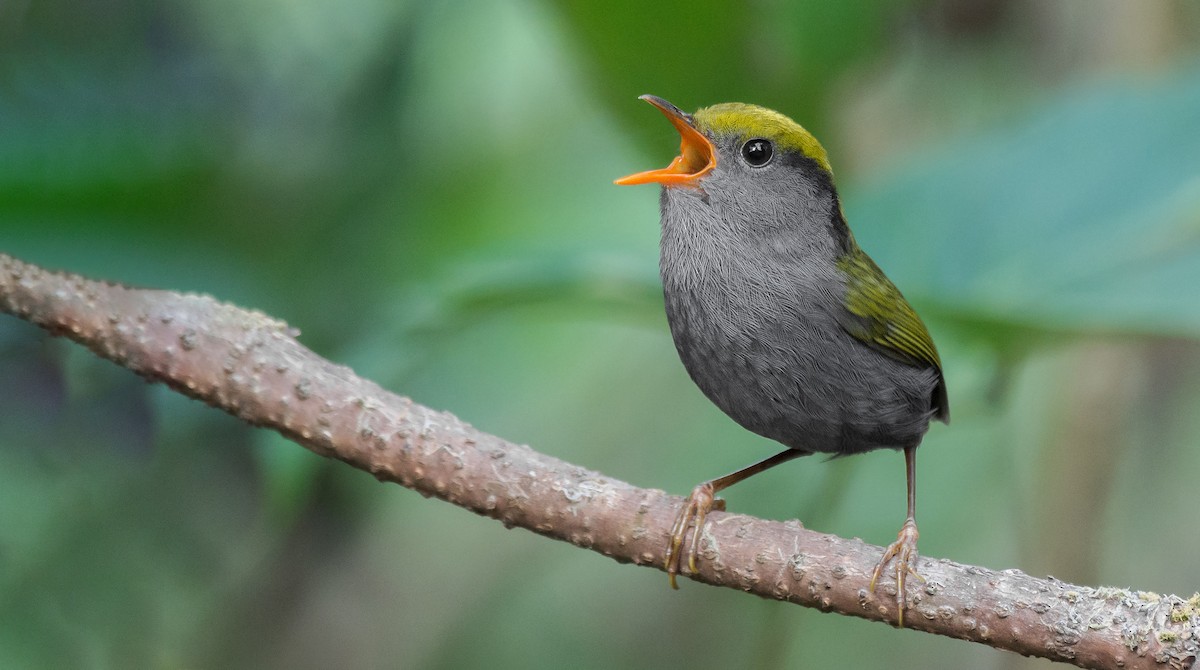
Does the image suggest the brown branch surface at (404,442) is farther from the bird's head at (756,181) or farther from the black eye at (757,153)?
the black eye at (757,153)

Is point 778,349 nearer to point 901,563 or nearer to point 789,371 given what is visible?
point 789,371

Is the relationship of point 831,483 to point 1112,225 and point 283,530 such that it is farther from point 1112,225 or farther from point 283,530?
point 283,530

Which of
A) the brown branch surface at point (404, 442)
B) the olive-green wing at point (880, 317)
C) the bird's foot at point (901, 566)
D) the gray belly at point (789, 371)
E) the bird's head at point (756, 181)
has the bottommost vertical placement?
the bird's foot at point (901, 566)

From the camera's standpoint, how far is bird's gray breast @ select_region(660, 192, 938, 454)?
2.43 metres

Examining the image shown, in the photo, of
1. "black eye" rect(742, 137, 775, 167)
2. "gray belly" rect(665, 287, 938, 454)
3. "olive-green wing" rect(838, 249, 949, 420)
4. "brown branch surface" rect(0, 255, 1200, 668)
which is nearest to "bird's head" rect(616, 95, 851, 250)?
"black eye" rect(742, 137, 775, 167)

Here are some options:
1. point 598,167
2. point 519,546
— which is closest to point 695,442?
point 519,546

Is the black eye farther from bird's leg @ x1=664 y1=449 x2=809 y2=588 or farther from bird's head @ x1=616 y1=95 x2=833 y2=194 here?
Answer: bird's leg @ x1=664 y1=449 x2=809 y2=588

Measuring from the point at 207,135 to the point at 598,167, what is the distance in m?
2.01

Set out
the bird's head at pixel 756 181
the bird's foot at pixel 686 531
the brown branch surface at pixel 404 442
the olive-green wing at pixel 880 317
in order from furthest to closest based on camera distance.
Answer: the bird's head at pixel 756 181
the olive-green wing at pixel 880 317
the bird's foot at pixel 686 531
the brown branch surface at pixel 404 442

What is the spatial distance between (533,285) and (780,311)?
1087mm

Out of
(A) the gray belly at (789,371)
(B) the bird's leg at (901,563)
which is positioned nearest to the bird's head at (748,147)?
(A) the gray belly at (789,371)

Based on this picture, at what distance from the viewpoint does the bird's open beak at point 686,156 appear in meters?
2.63

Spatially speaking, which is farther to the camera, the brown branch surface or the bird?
the bird

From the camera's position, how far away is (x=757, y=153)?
2734 millimetres
